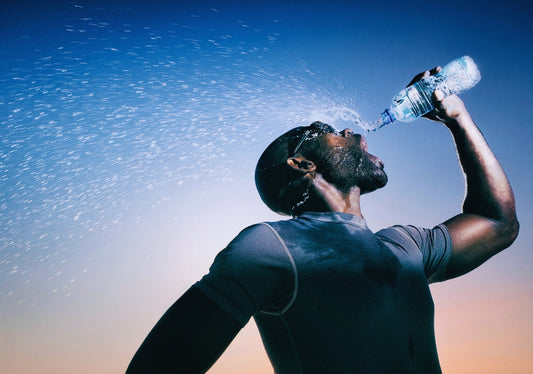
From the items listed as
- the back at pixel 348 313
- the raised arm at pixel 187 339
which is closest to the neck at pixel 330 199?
the back at pixel 348 313

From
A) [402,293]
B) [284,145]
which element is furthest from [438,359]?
[284,145]

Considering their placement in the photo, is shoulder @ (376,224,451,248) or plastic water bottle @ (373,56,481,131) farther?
plastic water bottle @ (373,56,481,131)

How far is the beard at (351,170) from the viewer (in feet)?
8.58

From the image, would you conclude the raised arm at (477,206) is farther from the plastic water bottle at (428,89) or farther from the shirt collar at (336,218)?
the shirt collar at (336,218)

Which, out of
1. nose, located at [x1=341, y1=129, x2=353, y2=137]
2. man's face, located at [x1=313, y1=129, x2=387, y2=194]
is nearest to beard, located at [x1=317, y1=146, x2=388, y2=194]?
man's face, located at [x1=313, y1=129, x2=387, y2=194]

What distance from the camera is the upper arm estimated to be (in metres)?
2.37

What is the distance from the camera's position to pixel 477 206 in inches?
102

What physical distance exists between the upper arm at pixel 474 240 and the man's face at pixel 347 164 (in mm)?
715

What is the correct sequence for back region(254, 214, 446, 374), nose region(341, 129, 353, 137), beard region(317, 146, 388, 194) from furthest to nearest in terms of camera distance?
nose region(341, 129, 353, 137) < beard region(317, 146, 388, 194) < back region(254, 214, 446, 374)

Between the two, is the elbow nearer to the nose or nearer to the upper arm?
the upper arm

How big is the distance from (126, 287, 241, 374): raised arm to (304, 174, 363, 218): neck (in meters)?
1.30

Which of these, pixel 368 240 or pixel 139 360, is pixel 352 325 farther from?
pixel 139 360

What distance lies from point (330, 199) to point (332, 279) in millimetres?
943

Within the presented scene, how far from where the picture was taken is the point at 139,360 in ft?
4.30
